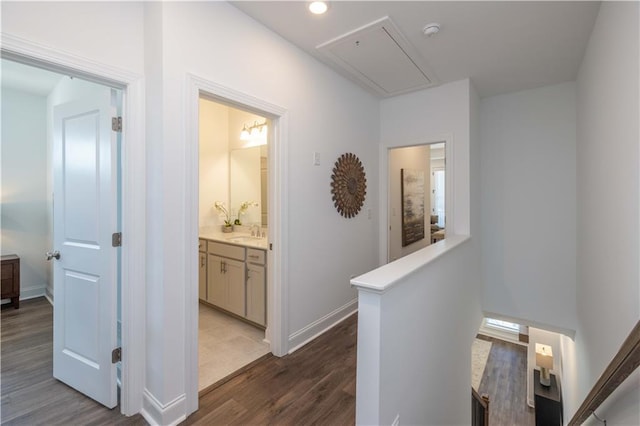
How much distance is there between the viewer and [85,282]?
6.27ft

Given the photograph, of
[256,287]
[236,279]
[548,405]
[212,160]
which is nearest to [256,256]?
[256,287]

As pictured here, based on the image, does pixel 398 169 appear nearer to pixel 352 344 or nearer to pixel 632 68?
pixel 352 344

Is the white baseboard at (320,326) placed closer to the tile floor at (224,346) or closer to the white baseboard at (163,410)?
the tile floor at (224,346)

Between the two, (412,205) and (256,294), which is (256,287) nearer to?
(256,294)

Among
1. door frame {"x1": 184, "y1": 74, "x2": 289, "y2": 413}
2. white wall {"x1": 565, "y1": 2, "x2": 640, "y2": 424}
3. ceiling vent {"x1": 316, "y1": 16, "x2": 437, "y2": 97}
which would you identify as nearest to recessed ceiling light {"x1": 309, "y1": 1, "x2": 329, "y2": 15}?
ceiling vent {"x1": 316, "y1": 16, "x2": 437, "y2": 97}

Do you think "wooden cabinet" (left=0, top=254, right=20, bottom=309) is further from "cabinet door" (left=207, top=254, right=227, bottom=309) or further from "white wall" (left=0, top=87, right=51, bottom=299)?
"cabinet door" (left=207, top=254, right=227, bottom=309)

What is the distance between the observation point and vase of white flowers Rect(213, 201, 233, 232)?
407 cm

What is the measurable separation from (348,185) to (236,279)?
1587 mm

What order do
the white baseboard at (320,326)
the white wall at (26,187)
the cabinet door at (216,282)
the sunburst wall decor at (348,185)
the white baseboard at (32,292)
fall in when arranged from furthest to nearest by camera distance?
the white baseboard at (32,292), the white wall at (26,187), the cabinet door at (216,282), the sunburst wall decor at (348,185), the white baseboard at (320,326)

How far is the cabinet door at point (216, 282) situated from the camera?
3.30 meters

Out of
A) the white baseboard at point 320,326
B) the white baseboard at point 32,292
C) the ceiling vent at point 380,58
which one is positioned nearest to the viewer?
the ceiling vent at point 380,58

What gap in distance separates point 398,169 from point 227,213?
9.15 feet

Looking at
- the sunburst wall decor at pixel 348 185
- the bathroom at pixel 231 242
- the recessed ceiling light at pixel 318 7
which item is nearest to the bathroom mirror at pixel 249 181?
the bathroom at pixel 231 242

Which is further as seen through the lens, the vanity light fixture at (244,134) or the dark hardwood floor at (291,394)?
the vanity light fixture at (244,134)
